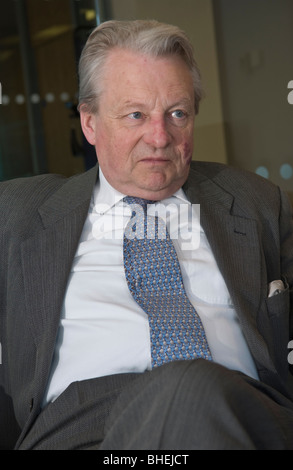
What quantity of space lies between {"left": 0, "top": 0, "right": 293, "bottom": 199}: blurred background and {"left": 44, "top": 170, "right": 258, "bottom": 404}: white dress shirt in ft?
5.92

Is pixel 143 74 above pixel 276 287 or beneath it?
above

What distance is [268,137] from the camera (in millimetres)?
3688

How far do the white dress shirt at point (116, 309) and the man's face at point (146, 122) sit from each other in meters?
0.09

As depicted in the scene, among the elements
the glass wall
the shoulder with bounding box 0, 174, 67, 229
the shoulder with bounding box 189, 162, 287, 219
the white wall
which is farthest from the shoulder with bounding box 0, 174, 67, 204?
the white wall

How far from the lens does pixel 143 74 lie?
5.90 ft

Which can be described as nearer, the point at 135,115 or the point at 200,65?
the point at 135,115

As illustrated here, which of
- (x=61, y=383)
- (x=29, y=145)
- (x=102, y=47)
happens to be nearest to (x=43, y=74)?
(x=29, y=145)

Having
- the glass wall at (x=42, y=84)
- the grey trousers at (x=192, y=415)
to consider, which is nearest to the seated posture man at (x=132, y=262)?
the grey trousers at (x=192, y=415)

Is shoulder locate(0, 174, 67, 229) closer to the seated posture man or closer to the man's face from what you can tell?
the seated posture man

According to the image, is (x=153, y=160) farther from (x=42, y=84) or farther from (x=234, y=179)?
(x=42, y=84)

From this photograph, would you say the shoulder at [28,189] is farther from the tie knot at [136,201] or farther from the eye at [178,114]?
the eye at [178,114]

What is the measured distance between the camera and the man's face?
5.92ft

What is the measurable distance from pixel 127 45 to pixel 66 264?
0.61 m

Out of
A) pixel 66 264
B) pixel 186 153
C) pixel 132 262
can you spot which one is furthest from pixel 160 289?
pixel 186 153
